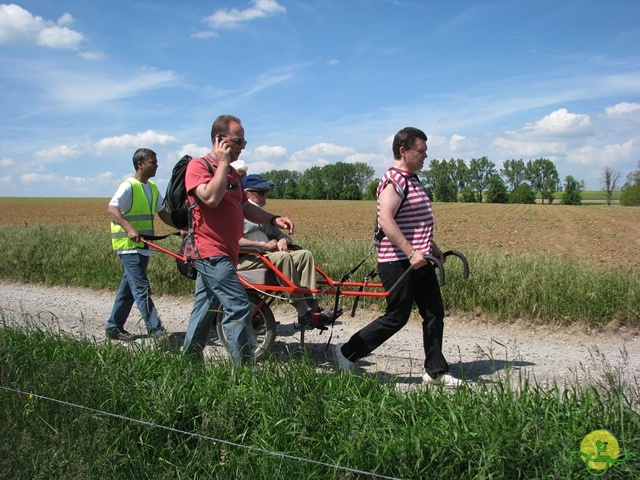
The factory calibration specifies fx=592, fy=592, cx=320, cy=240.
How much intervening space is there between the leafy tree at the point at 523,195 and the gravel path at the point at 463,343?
79.5 m

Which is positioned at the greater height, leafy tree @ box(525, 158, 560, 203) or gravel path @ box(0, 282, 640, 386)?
leafy tree @ box(525, 158, 560, 203)

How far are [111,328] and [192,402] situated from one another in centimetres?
356

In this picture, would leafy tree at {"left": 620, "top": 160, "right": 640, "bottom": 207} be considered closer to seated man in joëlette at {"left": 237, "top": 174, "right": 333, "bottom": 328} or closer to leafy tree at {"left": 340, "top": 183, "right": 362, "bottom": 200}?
leafy tree at {"left": 340, "top": 183, "right": 362, "bottom": 200}

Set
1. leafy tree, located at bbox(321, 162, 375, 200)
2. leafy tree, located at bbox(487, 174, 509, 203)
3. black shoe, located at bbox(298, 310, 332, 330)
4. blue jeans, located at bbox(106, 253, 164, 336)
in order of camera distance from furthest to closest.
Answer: leafy tree, located at bbox(321, 162, 375, 200) < leafy tree, located at bbox(487, 174, 509, 203) < blue jeans, located at bbox(106, 253, 164, 336) < black shoe, located at bbox(298, 310, 332, 330)

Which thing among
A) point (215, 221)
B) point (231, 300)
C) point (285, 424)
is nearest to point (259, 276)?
point (231, 300)

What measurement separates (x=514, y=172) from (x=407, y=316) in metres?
94.9

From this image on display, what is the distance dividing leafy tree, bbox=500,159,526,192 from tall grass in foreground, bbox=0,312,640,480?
94.4 metres

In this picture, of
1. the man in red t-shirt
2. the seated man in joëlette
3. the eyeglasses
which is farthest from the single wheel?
the eyeglasses

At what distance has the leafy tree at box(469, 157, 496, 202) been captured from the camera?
3393 inches

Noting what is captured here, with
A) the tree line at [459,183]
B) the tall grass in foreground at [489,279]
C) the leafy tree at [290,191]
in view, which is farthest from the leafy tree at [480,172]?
the tall grass in foreground at [489,279]

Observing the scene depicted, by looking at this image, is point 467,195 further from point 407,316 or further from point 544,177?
point 407,316

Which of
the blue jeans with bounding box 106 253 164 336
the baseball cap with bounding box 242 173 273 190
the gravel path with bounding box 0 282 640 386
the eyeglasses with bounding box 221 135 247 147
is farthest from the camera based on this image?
the blue jeans with bounding box 106 253 164 336

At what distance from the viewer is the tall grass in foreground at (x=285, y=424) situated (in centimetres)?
296

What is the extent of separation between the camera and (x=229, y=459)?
3277mm
